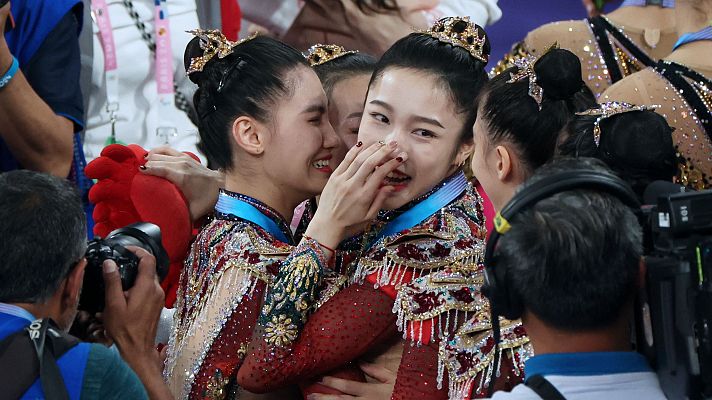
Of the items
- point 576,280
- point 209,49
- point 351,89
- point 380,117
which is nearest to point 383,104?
point 380,117

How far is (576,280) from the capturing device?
1469 millimetres

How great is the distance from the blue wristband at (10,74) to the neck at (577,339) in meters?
1.91

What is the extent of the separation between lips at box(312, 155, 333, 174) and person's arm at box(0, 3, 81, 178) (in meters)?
0.94

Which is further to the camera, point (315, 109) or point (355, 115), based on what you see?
point (355, 115)

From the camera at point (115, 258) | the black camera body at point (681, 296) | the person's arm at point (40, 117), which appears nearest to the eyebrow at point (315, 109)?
the camera at point (115, 258)

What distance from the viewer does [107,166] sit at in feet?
8.97

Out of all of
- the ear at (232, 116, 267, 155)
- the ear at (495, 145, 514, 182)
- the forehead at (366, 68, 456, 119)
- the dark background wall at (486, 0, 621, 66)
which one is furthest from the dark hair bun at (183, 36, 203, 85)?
the dark background wall at (486, 0, 621, 66)

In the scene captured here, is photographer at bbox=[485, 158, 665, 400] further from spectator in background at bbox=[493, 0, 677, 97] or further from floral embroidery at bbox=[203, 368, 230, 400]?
spectator in background at bbox=[493, 0, 677, 97]

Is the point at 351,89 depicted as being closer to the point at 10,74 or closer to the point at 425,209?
the point at 425,209

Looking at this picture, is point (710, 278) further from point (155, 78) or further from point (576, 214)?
point (155, 78)

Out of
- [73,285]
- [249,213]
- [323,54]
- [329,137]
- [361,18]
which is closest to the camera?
[73,285]

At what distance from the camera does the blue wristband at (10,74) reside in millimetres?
2914

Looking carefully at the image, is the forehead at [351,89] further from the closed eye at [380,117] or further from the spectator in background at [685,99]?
the spectator in background at [685,99]

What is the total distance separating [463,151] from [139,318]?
0.79 metres
